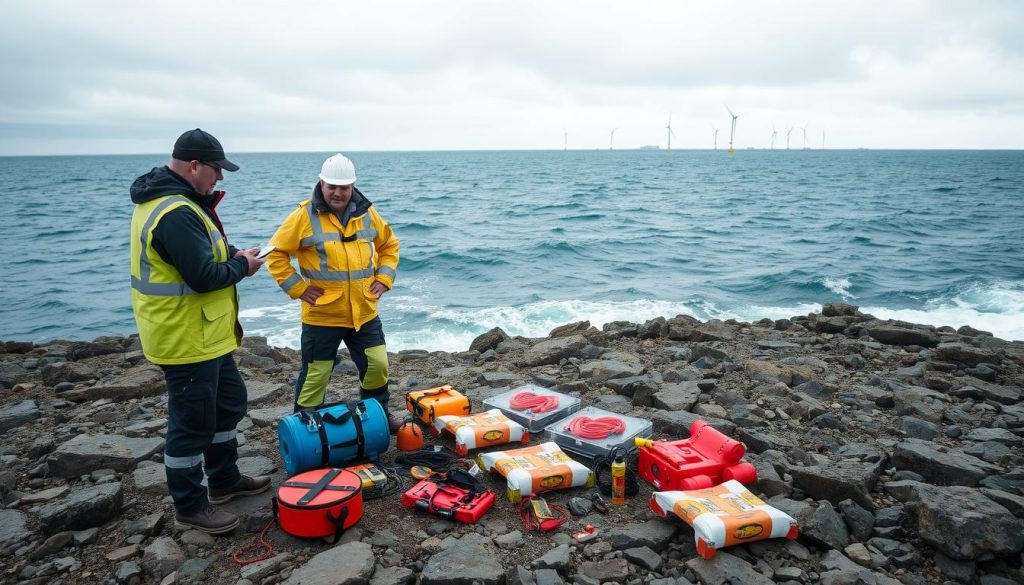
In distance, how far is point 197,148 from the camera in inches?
142

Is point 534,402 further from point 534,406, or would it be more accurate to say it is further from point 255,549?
point 255,549

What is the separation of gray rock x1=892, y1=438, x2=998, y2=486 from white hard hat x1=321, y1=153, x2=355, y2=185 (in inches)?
174

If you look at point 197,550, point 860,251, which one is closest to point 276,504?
point 197,550

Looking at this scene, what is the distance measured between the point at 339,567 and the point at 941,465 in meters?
3.98

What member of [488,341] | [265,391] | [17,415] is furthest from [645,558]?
[17,415]

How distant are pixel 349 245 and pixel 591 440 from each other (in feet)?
7.75

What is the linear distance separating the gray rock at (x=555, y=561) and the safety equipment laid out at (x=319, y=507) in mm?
1147

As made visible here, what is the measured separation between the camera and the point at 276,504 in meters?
3.88

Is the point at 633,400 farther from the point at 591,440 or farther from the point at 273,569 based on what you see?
the point at 273,569

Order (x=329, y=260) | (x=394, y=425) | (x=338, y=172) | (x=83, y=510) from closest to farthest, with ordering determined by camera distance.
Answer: (x=83, y=510), (x=338, y=172), (x=329, y=260), (x=394, y=425)

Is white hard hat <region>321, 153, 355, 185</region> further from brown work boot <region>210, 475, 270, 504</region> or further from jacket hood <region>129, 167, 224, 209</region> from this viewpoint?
brown work boot <region>210, 475, 270, 504</region>

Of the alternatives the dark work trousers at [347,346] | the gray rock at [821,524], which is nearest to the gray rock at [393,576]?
the dark work trousers at [347,346]

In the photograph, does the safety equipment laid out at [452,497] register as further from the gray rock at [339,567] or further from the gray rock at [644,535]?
the gray rock at [644,535]

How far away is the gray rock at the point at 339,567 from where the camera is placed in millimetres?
3291
